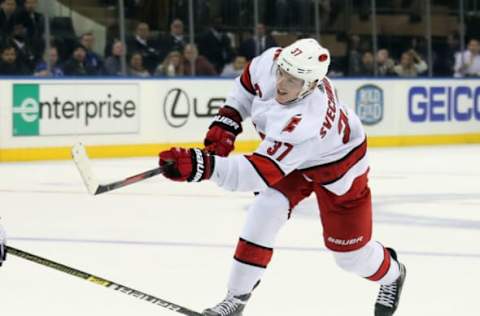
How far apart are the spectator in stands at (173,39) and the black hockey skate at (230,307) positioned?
9182mm

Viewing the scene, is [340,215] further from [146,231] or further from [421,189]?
[421,189]

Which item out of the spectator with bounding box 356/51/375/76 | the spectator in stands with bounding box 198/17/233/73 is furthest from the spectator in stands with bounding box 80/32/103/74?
the spectator with bounding box 356/51/375/76

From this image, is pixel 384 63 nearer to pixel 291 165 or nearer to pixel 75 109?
pixel 75 109

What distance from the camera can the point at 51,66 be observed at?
12.0 metres

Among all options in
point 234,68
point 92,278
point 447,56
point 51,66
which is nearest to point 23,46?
point 51,66

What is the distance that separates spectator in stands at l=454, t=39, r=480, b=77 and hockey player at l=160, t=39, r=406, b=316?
12007mm

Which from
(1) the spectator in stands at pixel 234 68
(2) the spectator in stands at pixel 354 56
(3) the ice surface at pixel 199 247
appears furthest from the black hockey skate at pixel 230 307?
(2) the spectator in stands at pixel 354 56

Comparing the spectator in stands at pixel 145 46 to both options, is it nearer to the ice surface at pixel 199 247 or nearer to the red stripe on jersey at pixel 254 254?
the ice surface at pixel 199 247

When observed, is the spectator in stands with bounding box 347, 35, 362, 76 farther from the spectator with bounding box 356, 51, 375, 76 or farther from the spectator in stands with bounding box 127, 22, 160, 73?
the spectator in stands with bounding box 127, 22, 160, 73

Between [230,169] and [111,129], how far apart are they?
901 centimetres

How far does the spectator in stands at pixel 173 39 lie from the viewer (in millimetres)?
13000

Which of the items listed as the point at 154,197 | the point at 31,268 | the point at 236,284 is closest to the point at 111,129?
the point at 154,197

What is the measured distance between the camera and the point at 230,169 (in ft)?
11.7

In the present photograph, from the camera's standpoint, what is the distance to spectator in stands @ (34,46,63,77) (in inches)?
470
